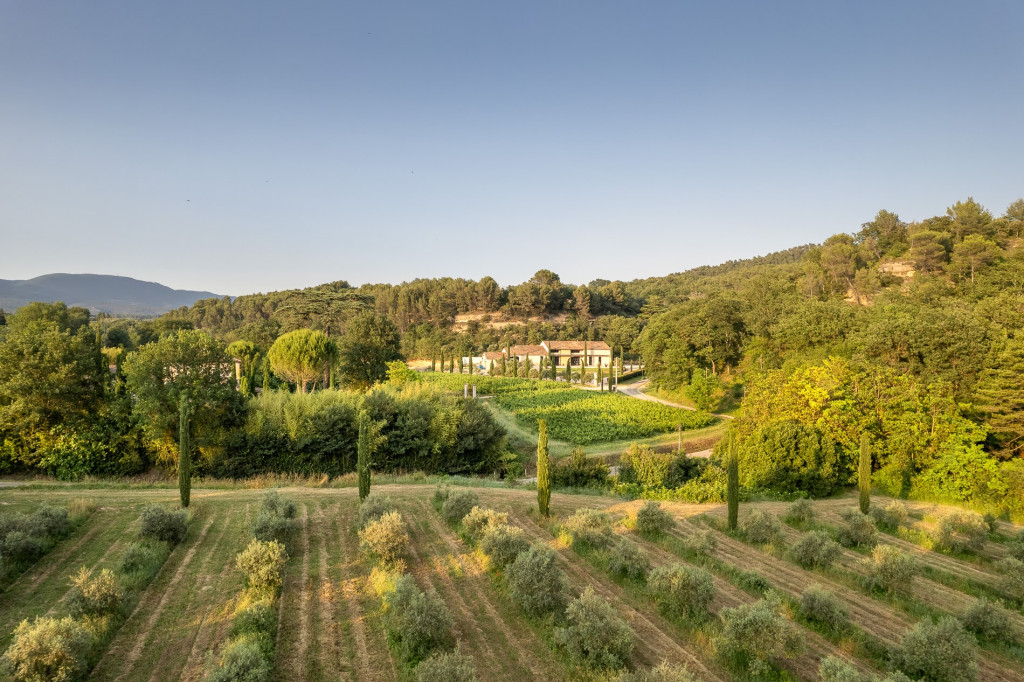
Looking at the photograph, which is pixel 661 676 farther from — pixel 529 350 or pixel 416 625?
pixel 529 350

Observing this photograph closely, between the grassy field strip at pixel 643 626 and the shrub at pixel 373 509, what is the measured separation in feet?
18.5

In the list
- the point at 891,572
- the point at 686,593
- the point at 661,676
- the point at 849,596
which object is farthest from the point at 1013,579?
the point at 661,676

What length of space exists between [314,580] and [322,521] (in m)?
3.94

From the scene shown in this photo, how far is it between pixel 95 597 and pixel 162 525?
4195 mm

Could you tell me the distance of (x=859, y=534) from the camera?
A: 15.7m

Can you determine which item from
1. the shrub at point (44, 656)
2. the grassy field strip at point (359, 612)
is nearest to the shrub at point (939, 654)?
the grassy field strip at point (359, 612)

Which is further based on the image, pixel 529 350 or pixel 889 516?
pixel 529 350

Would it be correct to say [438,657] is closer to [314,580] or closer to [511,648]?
[511,648]

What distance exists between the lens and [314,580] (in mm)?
11711

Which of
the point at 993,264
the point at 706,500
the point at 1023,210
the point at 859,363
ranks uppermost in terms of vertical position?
the point at 1023,210

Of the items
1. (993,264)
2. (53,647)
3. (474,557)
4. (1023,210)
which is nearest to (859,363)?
(474,557)

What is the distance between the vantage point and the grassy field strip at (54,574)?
9836 millimetres

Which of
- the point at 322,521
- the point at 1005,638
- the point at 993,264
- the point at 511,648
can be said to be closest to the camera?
the point at 511,648

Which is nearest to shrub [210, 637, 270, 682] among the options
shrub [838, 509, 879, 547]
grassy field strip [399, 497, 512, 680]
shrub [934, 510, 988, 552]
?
grassy field strip [399, 497, 512, 680]
